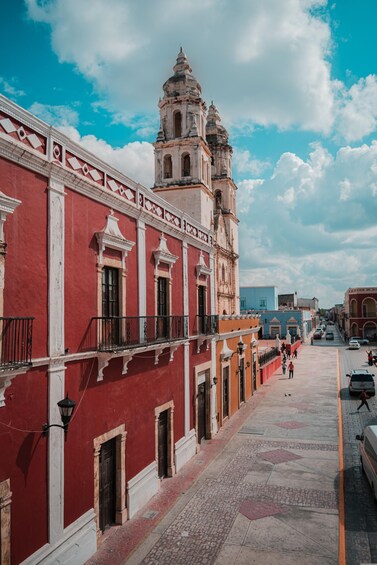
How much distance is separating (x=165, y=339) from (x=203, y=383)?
504 cm

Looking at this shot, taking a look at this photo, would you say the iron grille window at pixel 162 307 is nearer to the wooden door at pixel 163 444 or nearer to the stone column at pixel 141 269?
the stone column at pixel 141 269

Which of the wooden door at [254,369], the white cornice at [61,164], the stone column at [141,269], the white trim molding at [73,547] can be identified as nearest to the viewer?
the white cornice at [61,164]

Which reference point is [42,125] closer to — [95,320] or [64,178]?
[64,178]

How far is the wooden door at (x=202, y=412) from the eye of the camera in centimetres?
1586

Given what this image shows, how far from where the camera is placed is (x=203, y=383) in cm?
1630

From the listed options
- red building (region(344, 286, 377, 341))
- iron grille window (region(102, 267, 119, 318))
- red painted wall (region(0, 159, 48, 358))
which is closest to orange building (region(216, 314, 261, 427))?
iron grille window (region(102, 267, 119, 318))

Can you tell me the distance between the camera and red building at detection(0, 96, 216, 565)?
6.88 metres

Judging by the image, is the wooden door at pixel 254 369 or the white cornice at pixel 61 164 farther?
the wooden door at pixel 254 369

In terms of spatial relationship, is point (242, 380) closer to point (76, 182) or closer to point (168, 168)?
point (168, 168)

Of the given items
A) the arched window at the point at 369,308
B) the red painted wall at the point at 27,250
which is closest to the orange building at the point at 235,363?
the red painted wall at the point at 27,250

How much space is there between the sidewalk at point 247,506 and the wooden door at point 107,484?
1.12ft

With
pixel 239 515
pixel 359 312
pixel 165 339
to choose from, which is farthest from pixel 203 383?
pixel 359 312

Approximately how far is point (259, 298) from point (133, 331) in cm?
6784

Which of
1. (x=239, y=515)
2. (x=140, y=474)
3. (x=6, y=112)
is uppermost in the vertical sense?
(x=6, y=112)
